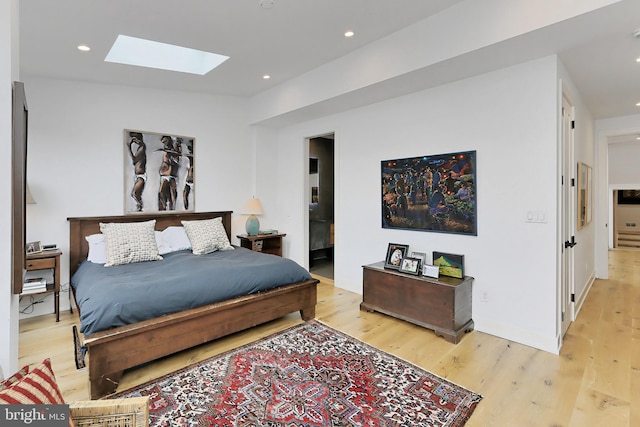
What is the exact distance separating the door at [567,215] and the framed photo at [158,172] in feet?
14.6

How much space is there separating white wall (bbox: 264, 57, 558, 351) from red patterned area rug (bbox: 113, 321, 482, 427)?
3.78ft

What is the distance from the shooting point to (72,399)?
208 cm

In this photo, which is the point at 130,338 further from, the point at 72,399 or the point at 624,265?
the point at 624,265

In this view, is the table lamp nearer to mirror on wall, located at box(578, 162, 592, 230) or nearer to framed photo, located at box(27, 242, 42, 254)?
framed photo, located at box(27, 242, 42, 254)

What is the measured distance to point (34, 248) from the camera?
11.0 feet

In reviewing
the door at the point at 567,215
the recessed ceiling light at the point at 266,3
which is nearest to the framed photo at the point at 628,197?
the door at the point at 567,215

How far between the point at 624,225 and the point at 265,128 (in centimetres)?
1125

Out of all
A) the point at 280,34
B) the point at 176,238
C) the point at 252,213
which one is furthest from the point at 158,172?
the point at 280,34

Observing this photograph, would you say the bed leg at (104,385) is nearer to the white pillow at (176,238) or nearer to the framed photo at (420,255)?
the white pillow at (176,238)

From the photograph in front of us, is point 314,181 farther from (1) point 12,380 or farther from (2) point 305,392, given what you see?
(1) point 12,380

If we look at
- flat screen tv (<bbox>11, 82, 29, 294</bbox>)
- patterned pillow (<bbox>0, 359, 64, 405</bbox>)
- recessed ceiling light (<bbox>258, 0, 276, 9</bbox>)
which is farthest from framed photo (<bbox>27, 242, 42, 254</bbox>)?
recessed ceiling light (<bbox>258, 0, 276, 9</bbox>)

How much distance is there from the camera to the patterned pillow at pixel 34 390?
91cm

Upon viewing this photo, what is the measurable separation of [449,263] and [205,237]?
2913mm

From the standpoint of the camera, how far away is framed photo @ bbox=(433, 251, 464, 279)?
3131mm
